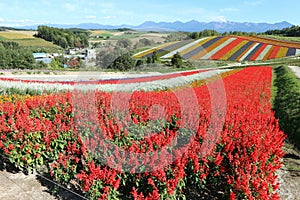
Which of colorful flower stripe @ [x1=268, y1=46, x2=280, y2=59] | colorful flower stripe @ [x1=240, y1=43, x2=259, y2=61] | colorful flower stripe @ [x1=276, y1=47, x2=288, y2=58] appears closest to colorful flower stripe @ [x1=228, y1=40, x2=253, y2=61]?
colorful flower stripe @ [x1=240, y1=43, x2=259, y2=61]

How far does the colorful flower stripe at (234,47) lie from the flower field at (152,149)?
48.3 m

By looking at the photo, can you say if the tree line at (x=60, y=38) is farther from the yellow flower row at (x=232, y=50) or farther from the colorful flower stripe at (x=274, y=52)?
the colorful flower stripe at (x=274, y=52)

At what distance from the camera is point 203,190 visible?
5.33 m

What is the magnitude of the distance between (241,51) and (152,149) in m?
56.6

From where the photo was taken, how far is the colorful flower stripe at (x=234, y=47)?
53.3 meters

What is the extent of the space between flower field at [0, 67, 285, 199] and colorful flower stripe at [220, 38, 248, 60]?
158 ft

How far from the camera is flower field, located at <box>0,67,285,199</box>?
425 cm

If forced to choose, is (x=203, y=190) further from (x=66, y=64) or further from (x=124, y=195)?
(x=66, y=64)

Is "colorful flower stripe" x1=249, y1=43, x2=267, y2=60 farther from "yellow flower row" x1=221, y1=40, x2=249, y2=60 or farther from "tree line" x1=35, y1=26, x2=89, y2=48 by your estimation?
"tree line" x1=35, y1=26, x2=89, y2=48

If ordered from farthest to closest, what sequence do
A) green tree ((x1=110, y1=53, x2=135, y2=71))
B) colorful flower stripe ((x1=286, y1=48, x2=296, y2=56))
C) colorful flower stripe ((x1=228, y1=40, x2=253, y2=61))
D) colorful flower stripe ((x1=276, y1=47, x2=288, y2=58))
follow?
colorful flower stripe ((x1=228, y1=40, x2=253, y2=61)) → colorful flower stripe ((x1=286, y1=48, x2=296, y2=56)) → colorful flower stripe ((x1=276, y1=47, x2=288, y2=58)) → green tree ((x1=110, y1=53, x2=135, y2=71))

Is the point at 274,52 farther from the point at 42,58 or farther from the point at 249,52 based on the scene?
the point at 42,58

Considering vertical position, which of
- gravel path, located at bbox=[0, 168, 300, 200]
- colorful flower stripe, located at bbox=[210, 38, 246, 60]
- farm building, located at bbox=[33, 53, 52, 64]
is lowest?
farm building, located at bbox=[33, 53, 52, 64]

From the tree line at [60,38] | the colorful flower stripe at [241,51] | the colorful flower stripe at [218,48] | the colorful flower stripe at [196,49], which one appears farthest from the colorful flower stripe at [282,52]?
the tree line at [60,38]

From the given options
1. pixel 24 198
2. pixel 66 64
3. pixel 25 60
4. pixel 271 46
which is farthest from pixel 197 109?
pixel 66 64
